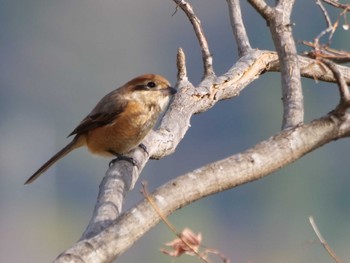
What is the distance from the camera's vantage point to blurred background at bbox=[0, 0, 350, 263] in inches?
2421

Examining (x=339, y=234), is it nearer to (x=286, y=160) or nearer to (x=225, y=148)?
(x=225, y=148)

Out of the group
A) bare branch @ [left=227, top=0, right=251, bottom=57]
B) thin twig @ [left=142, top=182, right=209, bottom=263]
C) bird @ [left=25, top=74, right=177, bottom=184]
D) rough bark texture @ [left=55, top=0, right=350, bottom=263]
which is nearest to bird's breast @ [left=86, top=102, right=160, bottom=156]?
bird @ [left=25, top=74, right=177, bottom=184]

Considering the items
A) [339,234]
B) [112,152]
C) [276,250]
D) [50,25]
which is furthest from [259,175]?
[50,25]

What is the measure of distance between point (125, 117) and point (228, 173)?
2325 millimetres

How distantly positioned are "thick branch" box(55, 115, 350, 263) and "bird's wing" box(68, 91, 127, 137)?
2332mm

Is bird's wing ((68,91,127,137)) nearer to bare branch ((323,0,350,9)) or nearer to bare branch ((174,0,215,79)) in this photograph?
bare branch ((174,0,215,79))

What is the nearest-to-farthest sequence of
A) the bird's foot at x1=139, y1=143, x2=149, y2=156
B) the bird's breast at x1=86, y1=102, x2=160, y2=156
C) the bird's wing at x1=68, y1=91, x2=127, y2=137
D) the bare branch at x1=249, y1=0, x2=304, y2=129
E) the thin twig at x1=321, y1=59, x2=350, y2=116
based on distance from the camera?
the thin twig at x1=321, y1=59, x2=350, y2=116 < the bare branch at x1=249, y1=0, x2=304, y2=129 < the bird's foot at x1=139, y1=143, x2=149, y2=156 < the bird's breast at x1=86, y1=102, x2=160, y2=156 < the bird's wing at x1=68, y1=91, x2=127, y2=137

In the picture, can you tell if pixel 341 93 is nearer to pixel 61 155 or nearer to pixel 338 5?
pixel 338 5

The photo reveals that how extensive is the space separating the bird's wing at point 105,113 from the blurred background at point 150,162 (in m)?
47.0

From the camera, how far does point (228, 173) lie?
3611 millimetres

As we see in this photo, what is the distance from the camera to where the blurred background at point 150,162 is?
202 ft

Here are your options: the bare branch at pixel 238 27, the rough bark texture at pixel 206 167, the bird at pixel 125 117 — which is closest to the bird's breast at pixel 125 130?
the bird at pixel 125 117

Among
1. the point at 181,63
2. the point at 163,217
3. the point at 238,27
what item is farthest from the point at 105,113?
the point at 163,217

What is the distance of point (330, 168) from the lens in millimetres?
76688
